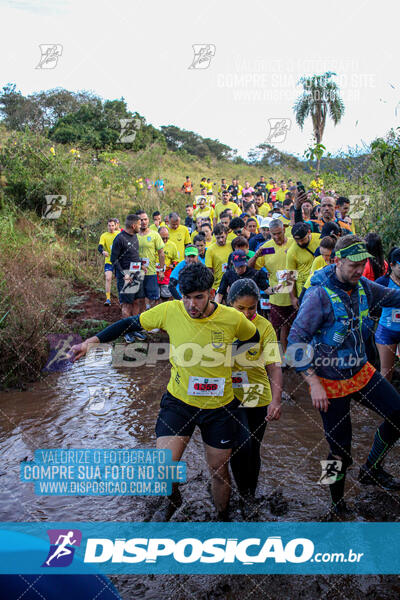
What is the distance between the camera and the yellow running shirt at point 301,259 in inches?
261

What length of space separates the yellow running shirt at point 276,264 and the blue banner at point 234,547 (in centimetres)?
363

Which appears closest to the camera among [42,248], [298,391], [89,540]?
[89,540]

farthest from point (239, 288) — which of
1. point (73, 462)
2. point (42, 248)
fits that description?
point (42, 248)

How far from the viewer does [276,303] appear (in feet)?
22.9

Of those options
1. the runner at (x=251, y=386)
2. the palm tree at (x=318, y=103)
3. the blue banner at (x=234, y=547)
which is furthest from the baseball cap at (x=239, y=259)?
the palm tree at (x=318, y=103)

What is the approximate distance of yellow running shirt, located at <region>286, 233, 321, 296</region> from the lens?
6625 mm

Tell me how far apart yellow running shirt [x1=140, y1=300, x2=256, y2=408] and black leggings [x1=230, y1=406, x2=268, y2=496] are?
35 centimetres

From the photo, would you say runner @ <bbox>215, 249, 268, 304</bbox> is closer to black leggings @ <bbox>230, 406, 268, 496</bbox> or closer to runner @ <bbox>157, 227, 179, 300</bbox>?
black leggings @ <bbox>230, 406, 268, 496</bbox>

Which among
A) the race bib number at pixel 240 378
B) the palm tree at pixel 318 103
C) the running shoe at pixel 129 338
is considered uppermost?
the palm tree at pixel 318 103

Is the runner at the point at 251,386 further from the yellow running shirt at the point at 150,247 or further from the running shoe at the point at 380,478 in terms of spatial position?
the yellow running shirt at the point at 150,247

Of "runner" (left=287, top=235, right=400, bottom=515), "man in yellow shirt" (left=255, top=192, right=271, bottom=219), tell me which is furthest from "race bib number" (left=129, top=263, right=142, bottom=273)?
"man in yellow shirt" (left=255, top=192, right=271, bottom=219)

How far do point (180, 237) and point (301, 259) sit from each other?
4.32 metres

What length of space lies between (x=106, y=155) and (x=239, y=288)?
55.9ft

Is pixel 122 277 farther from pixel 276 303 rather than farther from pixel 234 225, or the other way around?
pixel 276 303
